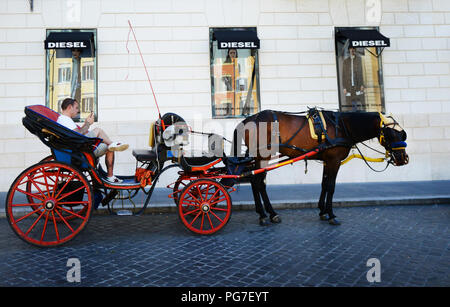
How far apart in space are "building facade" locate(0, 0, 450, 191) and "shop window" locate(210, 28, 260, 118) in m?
0.03

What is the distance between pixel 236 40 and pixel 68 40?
4166 millimetres

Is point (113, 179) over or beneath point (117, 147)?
beneath

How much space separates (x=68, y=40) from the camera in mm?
7883

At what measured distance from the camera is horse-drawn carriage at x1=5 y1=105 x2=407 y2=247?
3.63 meters

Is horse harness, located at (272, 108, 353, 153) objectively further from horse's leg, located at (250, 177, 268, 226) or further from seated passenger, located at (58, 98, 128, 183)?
Answer: seated passenger, located at (58, 98, 128, 183)

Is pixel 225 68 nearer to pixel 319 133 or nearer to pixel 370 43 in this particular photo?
pixel 370 43

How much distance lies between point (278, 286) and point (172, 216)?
318 centimetres

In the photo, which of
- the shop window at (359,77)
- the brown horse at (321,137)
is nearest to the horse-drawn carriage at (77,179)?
the brown horse at (321,137)

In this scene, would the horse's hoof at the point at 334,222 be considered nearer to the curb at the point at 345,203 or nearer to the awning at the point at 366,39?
the curb at the point at 345,203

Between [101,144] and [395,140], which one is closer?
[101,144]

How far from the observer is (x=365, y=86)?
923 centimetres

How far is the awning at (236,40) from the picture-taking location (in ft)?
26.7

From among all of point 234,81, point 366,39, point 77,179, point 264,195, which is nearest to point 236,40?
point 234,81
